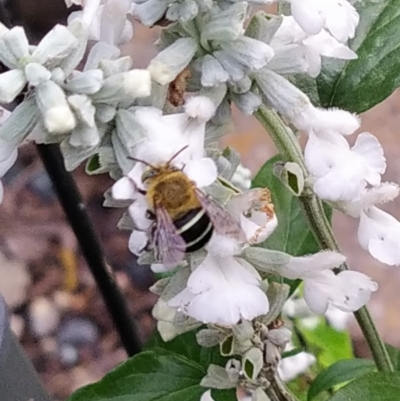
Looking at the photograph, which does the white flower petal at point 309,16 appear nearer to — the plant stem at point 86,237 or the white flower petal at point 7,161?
the white flower petal at point 7,161

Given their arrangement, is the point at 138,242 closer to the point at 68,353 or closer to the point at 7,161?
the point at 7,161

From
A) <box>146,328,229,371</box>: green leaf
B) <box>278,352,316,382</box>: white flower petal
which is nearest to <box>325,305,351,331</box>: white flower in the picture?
Result: <box>278,352,316,382</box>: white flower petal

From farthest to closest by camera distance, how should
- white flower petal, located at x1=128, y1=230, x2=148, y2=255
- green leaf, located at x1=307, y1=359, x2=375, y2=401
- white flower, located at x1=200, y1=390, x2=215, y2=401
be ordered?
green leaf, located at x1=307, y1=359, x2=375, y2=401, white flower, located at x1=200, y1=390, x2=215, y2=401, white flower petal, located at x1=128, y1=230, x2=148, y2=255

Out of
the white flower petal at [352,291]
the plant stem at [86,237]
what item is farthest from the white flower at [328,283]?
the plant stem at [86,237]

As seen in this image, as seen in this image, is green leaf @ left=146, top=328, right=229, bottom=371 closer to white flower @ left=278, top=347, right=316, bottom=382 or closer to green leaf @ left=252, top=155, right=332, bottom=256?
green leaf @ left=252, top=155, right=332, bottom=256

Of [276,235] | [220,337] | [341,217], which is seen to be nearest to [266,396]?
[220,337]
